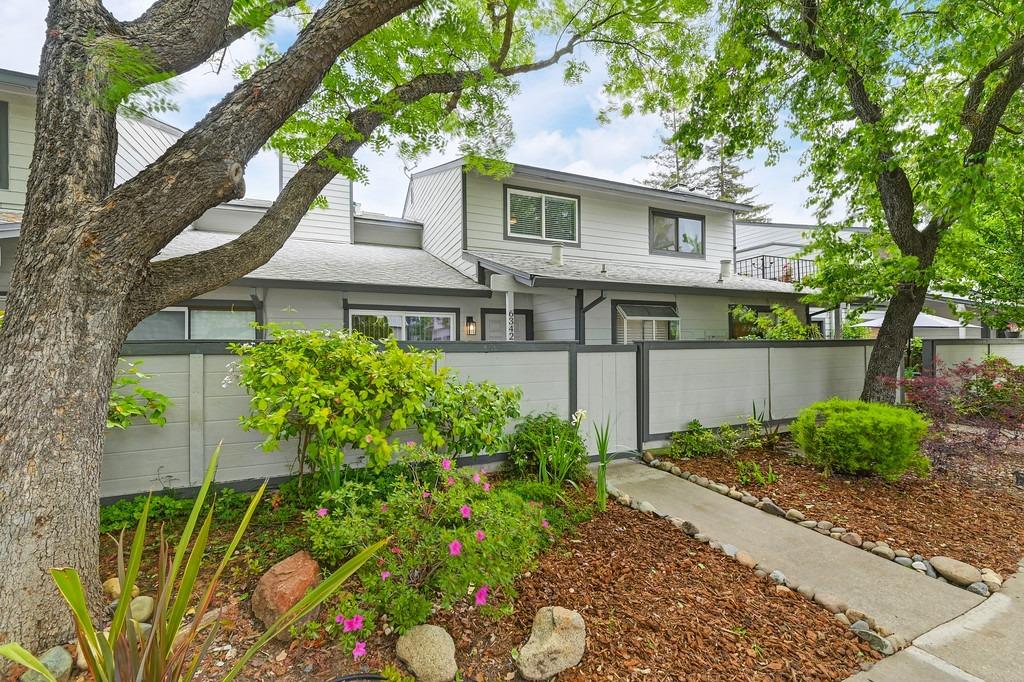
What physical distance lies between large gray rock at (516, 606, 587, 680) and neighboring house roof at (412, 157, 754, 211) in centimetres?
761

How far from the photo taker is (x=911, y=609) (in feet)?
8.21

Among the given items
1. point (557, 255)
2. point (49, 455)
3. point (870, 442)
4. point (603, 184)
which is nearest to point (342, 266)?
point (557, 255)

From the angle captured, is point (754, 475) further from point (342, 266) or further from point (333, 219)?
point (333, 219)

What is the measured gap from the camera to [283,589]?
7.20 ft

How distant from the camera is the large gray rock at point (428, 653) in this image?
1.91m

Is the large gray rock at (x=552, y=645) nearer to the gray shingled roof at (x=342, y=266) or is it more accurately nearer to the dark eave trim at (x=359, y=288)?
the dark eave trim at (x=359, y=288)

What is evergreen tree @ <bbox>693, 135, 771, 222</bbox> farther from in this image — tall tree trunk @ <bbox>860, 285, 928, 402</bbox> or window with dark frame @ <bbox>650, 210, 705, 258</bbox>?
tall tree trunk @ <bbox>860, 285, 928, 402</bbox>

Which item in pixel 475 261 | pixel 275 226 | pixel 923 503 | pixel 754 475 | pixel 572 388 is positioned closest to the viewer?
pixel 275 226

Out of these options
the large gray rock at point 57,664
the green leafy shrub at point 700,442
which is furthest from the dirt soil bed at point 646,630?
the green leafy shrub at point 700,442

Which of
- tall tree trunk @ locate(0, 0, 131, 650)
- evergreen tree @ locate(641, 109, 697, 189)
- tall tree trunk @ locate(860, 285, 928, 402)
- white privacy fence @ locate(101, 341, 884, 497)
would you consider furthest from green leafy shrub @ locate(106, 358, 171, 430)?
evergreen tree @ locate(641, 109, 697, 189)

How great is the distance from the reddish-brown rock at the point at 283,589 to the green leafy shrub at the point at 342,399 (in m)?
0.87

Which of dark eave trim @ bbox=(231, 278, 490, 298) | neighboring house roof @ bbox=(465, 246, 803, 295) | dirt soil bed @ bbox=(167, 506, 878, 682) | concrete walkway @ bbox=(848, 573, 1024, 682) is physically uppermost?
neighboring house roof @ bbox=(465, 246, 803, 295)

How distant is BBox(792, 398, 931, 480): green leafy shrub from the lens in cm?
433

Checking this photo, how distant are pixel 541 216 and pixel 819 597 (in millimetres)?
8389
